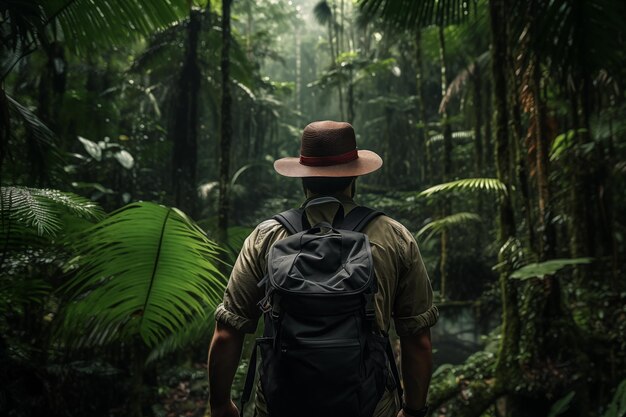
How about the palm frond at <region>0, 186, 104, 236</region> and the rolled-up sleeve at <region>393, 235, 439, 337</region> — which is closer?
the rolled-up sleeve at <region>393, 235, 439, 337</region>

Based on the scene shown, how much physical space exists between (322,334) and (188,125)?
8.45 m

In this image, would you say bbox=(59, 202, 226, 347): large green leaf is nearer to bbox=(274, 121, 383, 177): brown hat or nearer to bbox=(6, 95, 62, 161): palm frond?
bbox=(6, 95, 62, 161): palm frond

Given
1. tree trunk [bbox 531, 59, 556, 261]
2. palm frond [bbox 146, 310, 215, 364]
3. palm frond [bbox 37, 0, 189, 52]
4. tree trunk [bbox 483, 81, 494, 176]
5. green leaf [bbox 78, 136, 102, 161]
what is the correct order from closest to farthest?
palm frond [bbox 37, 0, 189, 52] → palm frond [bbox 146, 310, 215, 364] → tree trunk [bbox 531, 59, 556, 261] → green leaf [bbox 78, 136, 102, 161] → tree trunk [bbox 483, 81, 494, 176]

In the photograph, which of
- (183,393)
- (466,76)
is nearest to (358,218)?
(183,393)

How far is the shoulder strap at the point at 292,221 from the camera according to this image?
1.62 metres

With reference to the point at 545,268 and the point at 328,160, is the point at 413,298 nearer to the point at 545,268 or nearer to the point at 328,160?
the point at 328,160

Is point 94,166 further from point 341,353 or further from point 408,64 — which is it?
point 408,64

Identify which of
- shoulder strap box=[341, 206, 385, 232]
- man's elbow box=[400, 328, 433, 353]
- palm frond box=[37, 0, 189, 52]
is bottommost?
man's elbow box=[400, 328, 433, 353]

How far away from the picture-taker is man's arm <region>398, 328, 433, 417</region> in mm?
1607

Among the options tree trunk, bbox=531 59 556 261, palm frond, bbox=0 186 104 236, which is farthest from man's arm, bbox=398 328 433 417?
tree trunk, bbox=531 59 556 261

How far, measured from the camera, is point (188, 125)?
9.09 meters

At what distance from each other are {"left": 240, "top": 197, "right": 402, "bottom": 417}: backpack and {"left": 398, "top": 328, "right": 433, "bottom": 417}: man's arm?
20 cm

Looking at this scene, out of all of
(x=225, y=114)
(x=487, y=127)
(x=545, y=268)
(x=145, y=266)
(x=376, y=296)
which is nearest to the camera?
(x=376, y=296)

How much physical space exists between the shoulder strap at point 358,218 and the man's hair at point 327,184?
0.39 feet
